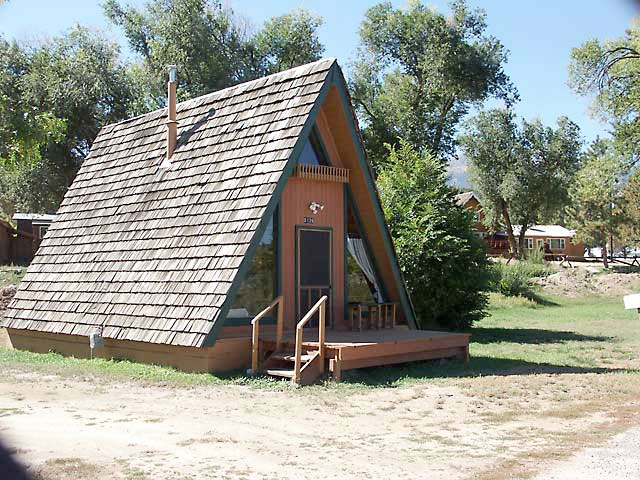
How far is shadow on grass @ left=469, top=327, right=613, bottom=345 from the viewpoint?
18266 mm

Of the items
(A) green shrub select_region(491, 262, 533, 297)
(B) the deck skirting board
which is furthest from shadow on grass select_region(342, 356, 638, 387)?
(A) green shrub select_region(491, 262, 533, 297)

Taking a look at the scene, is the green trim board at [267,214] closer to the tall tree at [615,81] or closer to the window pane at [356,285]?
the window pane at [356,285]

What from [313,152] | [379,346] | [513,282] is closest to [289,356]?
[379,346]

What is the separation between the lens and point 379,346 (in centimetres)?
1156

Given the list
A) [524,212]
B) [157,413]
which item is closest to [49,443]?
[157,413]

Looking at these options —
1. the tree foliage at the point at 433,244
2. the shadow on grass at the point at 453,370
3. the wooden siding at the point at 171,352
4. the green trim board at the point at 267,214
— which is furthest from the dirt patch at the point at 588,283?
the wooden siding at the point at 171,352

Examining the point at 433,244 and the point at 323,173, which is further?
the point at 433,244

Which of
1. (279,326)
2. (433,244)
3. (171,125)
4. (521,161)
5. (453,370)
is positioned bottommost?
(453,370)

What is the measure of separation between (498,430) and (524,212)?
161 ft

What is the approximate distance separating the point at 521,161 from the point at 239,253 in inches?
1780

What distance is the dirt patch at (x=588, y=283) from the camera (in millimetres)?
37594

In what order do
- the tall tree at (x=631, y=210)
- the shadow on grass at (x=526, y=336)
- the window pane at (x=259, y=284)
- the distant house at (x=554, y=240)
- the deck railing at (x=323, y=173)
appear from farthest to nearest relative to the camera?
the distant house at (x=554, y=240) < the tall tree at (x=631, y=210) < the shadow on grass at (x=526, y=336) < the deck railing at (x=323, y=173) < the window pane at (x=259, y=284)

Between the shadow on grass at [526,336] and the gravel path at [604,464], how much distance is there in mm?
11057

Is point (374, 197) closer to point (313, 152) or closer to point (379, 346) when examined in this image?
point (313, 152)
